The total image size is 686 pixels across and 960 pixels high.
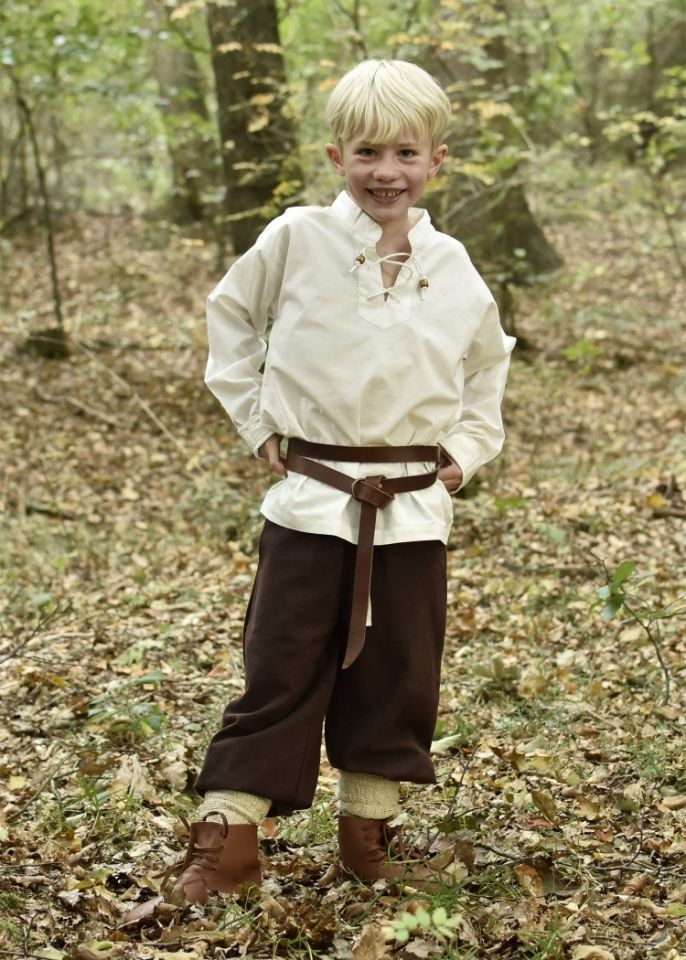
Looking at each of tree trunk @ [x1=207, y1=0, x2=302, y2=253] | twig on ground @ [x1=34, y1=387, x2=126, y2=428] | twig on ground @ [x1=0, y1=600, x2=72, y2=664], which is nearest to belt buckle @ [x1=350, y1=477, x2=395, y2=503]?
twig on ground @ [x1=0, y1=600, x2=72, y2=664]

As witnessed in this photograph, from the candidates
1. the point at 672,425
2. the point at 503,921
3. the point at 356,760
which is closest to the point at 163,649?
the point at 356,760

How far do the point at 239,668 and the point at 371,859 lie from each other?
1.68 m

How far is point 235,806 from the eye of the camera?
2.56 meters

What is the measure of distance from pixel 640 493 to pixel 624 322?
4.40 m

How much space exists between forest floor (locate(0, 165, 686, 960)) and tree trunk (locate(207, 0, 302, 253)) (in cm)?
136

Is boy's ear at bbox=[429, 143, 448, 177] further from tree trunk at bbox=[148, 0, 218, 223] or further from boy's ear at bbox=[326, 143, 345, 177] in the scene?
tree trunk at bbox=[148, 0, 218, 223]

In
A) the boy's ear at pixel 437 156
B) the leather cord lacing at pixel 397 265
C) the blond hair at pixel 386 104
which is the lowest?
the leather cord lacing at pixel 397 265

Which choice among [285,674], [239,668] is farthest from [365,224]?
[239,668]

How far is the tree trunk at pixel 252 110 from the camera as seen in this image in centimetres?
697

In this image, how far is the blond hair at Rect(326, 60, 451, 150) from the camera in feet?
7.93

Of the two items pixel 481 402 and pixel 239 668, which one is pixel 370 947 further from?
pixel 239 668

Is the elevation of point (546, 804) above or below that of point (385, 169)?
below

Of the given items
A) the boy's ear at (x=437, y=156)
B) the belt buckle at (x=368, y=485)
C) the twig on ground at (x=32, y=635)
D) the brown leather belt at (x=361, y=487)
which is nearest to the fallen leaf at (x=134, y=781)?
the twig on ground at (x=32, y=635)

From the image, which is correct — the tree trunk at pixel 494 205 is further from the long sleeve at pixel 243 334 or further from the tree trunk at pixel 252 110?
the long sleeve at pixel 243 334
